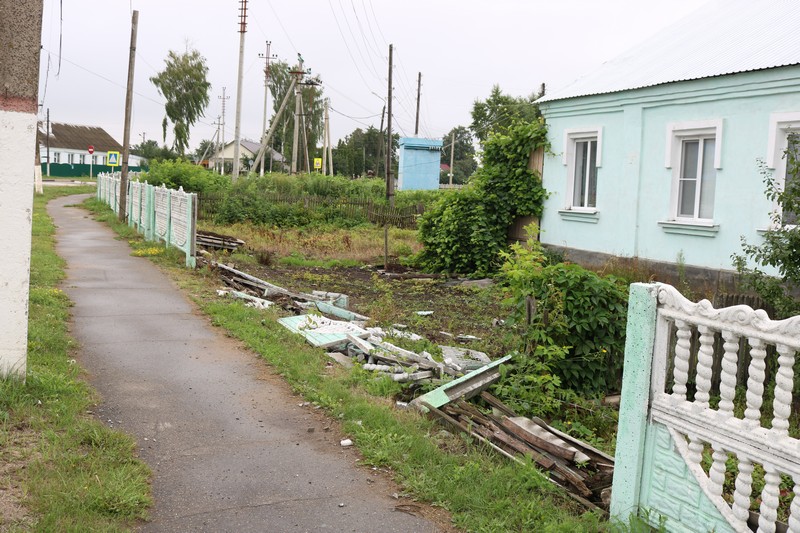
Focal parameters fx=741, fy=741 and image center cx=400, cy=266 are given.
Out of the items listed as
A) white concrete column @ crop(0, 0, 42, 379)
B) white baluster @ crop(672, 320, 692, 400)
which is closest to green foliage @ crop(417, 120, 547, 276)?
white concrete column @ crop(0, 0, 42, 379)

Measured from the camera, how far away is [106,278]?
13.6 meters

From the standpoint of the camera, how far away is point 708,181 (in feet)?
42.6

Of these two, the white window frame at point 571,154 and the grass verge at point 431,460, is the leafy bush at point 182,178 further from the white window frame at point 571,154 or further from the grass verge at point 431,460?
the grass verge at point 431,460

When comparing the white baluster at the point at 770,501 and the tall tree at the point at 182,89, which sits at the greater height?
the tall tree at the point at 182,89

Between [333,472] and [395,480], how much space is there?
1.46 ft

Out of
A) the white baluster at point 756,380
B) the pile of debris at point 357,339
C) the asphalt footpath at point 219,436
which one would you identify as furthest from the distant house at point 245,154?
the white baluster at point 756,380

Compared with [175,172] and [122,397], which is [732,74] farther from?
[175,172]

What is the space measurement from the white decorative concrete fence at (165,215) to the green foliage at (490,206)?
6.28 metres

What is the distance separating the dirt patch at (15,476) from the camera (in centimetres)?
407

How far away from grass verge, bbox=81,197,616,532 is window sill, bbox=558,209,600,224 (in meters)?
8.89

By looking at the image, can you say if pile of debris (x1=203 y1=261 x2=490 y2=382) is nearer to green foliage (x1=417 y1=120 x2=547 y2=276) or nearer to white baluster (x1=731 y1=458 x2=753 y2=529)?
white baluster (x1=731 y1=458 x2=753 y2=529)

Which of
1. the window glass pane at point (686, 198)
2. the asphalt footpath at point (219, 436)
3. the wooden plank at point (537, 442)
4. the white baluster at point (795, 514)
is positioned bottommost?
the asphalt footpath at point (219, 436)

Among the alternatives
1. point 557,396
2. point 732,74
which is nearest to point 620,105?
point 732,74

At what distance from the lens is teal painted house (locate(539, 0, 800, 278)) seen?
11828 millimetres
